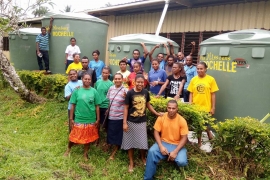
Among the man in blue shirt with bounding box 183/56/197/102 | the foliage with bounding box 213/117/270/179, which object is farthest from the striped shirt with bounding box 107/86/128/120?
the man in blue shirt with bounding box 183/56/197/102

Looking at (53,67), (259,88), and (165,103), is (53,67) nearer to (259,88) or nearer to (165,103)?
(165,103)

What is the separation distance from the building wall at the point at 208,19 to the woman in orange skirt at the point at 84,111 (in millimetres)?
4700

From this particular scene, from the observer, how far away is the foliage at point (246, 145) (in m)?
3.33

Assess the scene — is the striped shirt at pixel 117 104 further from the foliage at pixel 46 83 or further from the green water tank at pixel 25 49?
the green water tank at pixel 25 49

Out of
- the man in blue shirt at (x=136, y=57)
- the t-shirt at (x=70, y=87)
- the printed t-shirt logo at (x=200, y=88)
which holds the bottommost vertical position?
the t-shirt at (x=70, y=87)

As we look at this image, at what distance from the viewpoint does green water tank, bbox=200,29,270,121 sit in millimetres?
3951

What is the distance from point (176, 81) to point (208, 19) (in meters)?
3.95

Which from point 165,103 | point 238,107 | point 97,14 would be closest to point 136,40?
point 165,103

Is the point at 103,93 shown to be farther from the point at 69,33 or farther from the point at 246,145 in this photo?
the point at 69,33

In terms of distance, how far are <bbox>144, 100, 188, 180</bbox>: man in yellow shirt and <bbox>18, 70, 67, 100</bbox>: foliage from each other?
12.9 feet

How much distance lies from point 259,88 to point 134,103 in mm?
1880

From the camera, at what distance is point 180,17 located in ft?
27.9

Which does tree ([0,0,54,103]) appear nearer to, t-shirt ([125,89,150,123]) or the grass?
the grass

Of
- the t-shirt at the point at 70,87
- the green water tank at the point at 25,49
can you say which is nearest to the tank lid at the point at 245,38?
the t-shirt at the point at 70,87
